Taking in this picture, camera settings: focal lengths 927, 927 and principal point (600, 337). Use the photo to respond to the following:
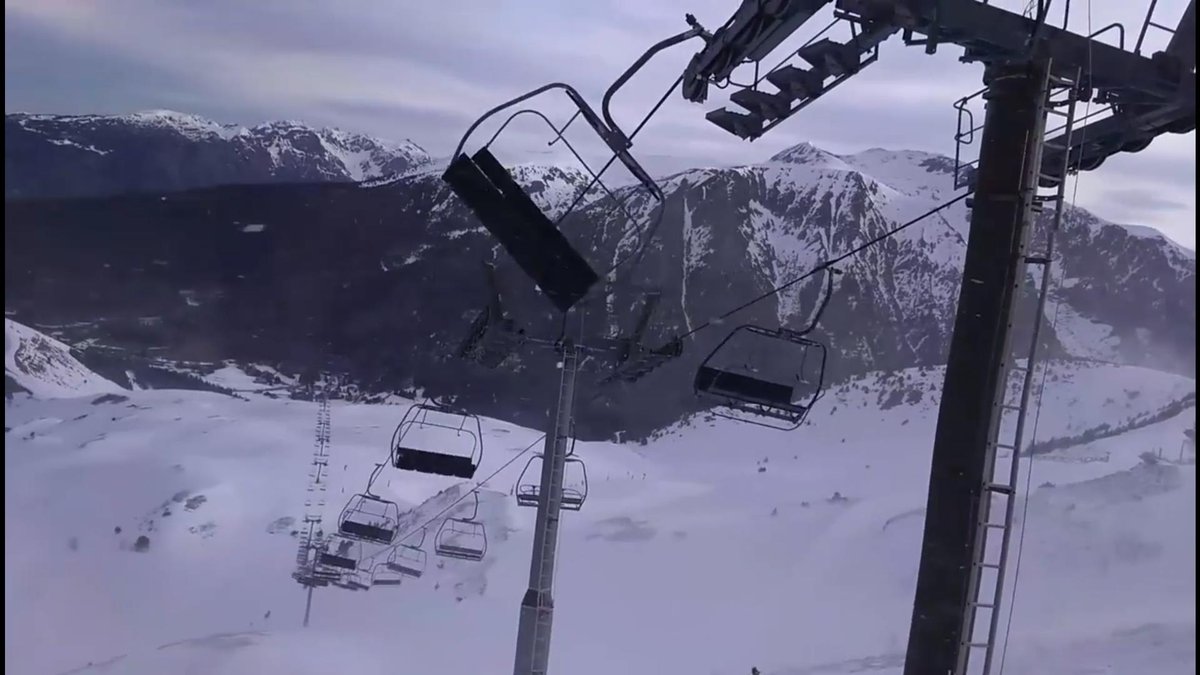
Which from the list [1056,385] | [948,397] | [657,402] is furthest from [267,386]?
[948,397]

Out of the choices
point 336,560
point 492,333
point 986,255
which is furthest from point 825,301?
point 336,560

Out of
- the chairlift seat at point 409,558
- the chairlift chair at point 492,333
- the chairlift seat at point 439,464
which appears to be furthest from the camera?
the chairlift seat at point 409,558

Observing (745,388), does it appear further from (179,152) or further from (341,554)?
(179,152)

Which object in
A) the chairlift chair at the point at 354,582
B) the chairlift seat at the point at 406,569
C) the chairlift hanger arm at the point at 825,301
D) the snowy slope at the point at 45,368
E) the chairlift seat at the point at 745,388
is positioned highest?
the chairlift hanger arm at the point at 825,301

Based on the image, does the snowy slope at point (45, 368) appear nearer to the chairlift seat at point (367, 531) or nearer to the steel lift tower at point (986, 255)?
the chairlift seat at point (367, 531)

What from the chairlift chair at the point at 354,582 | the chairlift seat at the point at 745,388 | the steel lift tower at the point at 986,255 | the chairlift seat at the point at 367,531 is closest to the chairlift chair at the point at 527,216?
the chairlift seat at the point at 745,388

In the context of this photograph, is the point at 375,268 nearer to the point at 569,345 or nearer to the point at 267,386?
the point at 267,386

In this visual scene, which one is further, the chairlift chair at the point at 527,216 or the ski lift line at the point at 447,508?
the ski lift line at the point at 447,508
